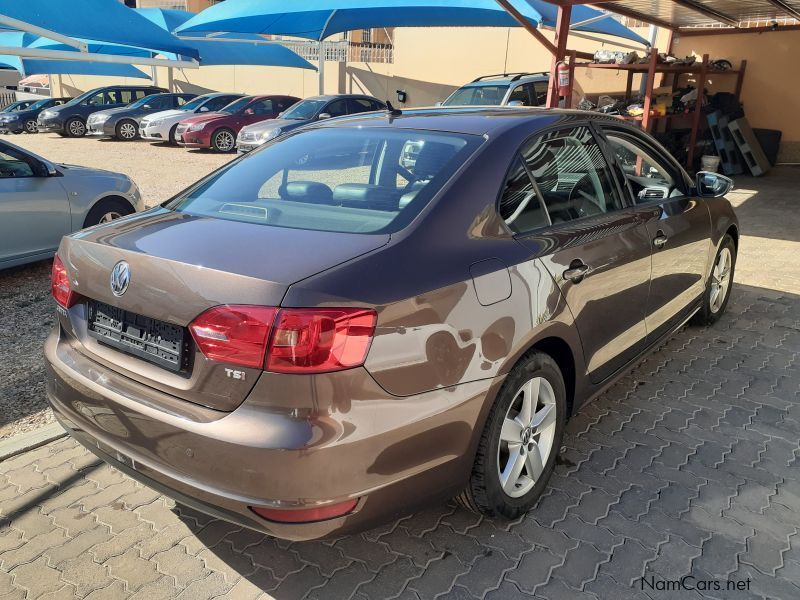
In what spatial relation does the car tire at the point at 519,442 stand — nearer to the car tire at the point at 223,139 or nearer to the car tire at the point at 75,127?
the car tire at the point at 223,139


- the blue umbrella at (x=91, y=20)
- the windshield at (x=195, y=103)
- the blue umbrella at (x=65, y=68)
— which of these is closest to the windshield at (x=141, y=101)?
the windshield at (x=195, y=103)

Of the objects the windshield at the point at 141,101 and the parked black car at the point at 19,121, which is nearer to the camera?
the windshield at the point at 141,101

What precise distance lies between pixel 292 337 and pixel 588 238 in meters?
1.61

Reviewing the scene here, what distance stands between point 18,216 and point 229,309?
4.78 meters

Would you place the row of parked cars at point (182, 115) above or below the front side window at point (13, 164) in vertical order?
below

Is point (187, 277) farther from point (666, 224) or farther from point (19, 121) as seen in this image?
point (19, 121)

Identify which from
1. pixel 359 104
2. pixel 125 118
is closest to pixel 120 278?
pixel 359 104

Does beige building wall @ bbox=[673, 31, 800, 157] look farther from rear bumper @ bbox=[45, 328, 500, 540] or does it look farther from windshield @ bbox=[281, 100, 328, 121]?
rear bumper @ bbox=[45, 328, 500, 540]

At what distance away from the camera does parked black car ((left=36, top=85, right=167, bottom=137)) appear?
69.7 feet

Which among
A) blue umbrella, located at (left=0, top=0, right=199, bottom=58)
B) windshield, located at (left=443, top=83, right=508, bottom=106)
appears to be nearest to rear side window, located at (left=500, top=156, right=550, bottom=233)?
blue umbrella, located at (left=0, top=0, right=199, bottom=58)

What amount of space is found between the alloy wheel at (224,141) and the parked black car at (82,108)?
6534mm

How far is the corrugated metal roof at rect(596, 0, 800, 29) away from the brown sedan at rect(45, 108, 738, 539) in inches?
304

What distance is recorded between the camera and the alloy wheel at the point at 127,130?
66.7 feet

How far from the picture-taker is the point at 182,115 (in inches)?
757
